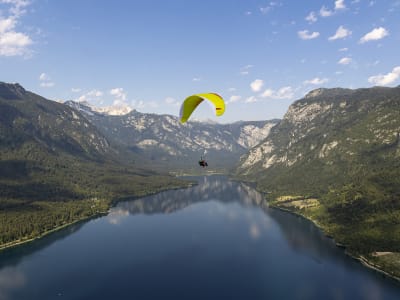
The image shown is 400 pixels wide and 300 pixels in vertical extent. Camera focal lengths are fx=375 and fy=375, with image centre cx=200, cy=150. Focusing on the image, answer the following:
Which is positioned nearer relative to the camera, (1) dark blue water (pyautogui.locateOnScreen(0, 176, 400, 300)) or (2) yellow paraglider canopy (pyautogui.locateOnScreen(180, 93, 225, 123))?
(2) yellow paraglider canopy (pyautogui.locateOnScreen(180, 93, 225, 123))

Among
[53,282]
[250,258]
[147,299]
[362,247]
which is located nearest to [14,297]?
[53,282]

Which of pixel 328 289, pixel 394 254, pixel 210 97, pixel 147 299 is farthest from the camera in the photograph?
pixel 394 254

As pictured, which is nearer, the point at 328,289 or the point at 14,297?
the point at 14,297

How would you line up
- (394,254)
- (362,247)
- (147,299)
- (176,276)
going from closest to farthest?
(147,299) < (176,276) < (394,254) < (362,247)

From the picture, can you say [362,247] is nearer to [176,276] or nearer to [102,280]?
[176,276]

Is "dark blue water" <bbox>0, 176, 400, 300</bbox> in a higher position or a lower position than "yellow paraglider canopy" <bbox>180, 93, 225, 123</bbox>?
lower

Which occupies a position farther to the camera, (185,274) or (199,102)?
(185,274)

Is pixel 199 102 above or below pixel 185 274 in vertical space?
above

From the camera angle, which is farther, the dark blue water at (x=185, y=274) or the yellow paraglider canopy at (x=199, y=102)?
the dark blue water at (x=185, y=274)
